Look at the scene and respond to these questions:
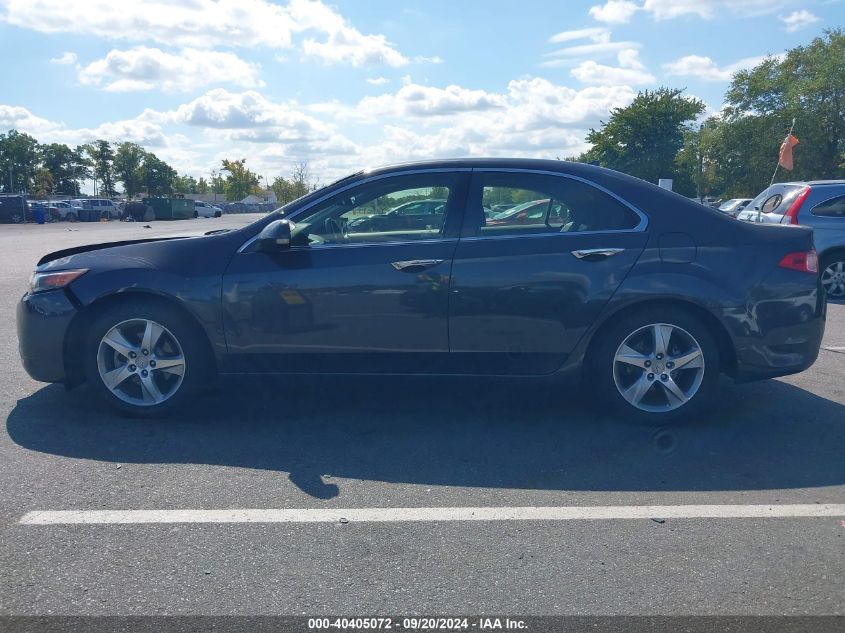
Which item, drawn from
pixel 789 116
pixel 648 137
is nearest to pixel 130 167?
pixel 648 137

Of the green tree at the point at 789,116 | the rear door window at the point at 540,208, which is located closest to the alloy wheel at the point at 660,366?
the rear door window at the point at 540,208

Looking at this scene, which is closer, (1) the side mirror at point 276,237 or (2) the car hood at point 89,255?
(1) the side mirror at point 276,237

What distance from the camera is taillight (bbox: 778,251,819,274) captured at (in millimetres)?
5121

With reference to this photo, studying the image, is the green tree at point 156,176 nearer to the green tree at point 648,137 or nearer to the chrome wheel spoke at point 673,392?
the green tree at point 648,137

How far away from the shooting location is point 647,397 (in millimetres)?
5172

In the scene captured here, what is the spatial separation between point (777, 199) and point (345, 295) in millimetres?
8818

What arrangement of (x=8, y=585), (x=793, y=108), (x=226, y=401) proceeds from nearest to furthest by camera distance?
(x=8, y=585) → (x=226, y=401) → (x=793, y=108)

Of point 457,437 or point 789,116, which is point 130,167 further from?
point 457,437

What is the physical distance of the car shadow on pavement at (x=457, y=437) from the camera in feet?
14.4

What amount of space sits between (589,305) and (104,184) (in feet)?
419

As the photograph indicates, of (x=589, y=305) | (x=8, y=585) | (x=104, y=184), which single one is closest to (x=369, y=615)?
(x=8, y=585)

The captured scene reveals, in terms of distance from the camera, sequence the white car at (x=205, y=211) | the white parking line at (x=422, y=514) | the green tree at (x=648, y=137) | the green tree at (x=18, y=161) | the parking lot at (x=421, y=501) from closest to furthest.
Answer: the parking lot at (x=421, y=501)
the white parking line at (x=422, y=514)
the green tree at (x=648, y=137)
the white car at (x=205, y=211)
the green tree at (x=18, y=161)

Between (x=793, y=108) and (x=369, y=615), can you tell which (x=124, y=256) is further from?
(x=793, y=108)

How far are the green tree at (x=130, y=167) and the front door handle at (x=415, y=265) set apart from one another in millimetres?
124549
